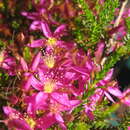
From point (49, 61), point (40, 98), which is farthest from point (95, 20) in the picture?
point (40, 98)

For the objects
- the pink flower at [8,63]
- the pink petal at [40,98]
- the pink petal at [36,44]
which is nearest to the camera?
the pink petal at [40,98]

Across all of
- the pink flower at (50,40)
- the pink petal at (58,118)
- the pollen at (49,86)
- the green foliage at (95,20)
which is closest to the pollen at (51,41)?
the pink flower at (50,40)

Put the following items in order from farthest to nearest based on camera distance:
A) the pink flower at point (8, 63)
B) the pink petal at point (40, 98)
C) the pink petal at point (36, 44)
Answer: the pink petal at point (36, 44) < the pink flower at point (8, 63) < the pink petal at point (40, 98)

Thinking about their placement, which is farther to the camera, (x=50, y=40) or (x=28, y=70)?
(x=50, y=40)

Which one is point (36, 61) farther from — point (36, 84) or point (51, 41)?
point (51, 41)

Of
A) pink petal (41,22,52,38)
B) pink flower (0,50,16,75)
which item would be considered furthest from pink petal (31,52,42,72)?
pink petal (41,22,52,38)

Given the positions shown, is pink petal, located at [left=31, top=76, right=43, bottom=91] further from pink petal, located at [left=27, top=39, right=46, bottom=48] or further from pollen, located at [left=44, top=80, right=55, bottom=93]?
pink petal, located at [left=27, top=39, right=46, bottom=48]

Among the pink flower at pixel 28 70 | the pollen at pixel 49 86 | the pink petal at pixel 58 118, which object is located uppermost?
the pink flower at pixel 28 70

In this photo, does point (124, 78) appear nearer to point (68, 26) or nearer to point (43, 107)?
point (68, 26)

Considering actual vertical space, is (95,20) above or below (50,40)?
above

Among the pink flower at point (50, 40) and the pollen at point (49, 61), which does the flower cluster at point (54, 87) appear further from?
the pink flower at point (50, 40)

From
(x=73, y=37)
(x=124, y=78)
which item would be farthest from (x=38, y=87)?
(x=124, y=78)
